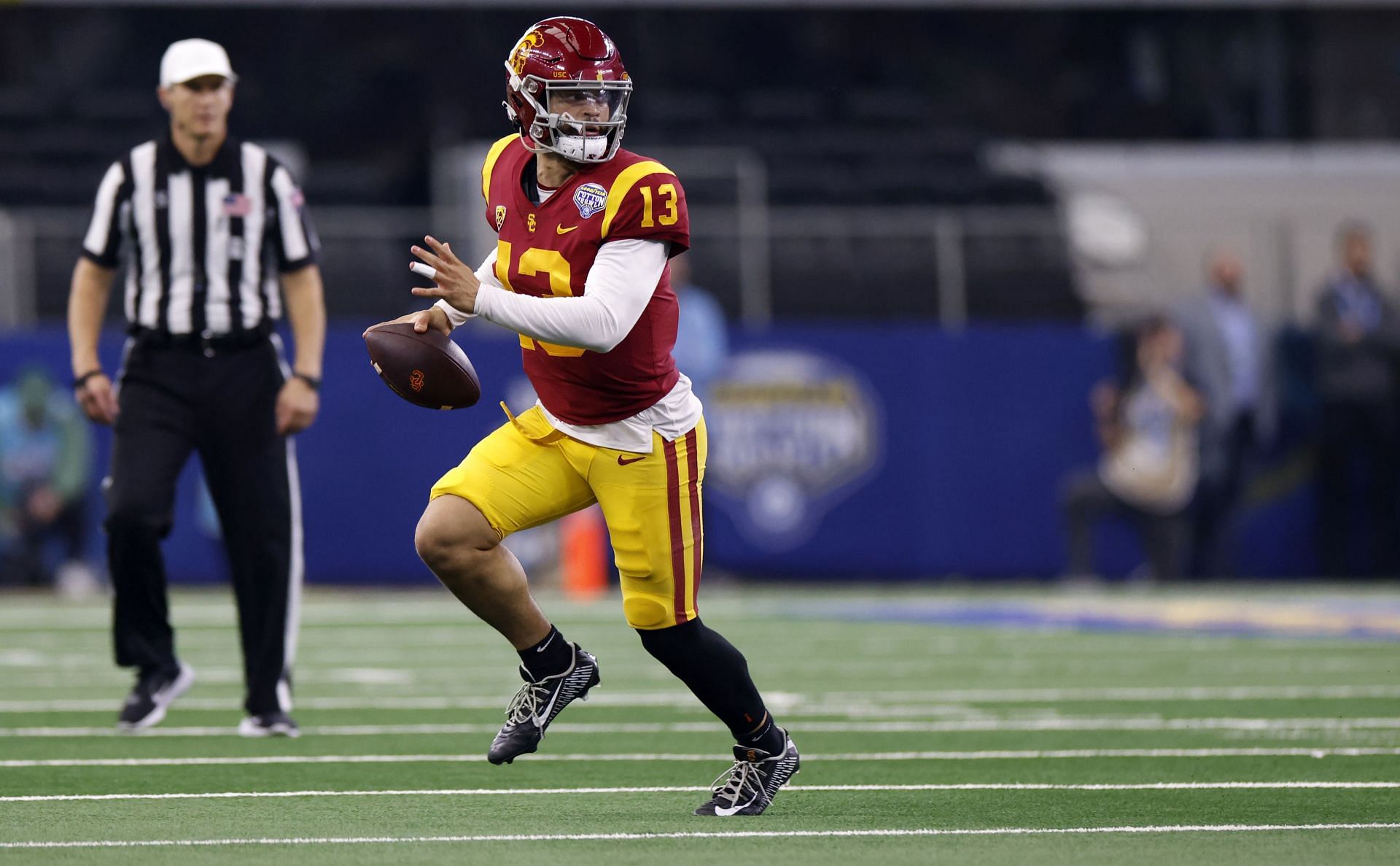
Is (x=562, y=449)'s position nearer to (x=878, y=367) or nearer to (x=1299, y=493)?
(x=878, y=367)

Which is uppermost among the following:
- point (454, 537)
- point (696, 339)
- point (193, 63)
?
point (193, 63)

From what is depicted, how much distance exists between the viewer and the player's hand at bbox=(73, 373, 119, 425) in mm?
6488

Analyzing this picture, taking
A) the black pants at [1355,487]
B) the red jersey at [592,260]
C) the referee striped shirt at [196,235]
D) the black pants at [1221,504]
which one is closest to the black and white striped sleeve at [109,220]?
the referee striped shirt at [196,235]

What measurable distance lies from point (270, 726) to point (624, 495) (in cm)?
185

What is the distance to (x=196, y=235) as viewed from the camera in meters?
6.50

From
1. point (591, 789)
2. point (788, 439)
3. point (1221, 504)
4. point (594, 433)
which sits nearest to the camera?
point (594, 433)

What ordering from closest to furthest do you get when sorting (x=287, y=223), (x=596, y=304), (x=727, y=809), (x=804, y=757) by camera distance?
(x=596, y=304), (x=727, y=809), (x=804, y=757), (x=287, y=223)

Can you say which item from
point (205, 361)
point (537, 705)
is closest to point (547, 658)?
point (537, 705)

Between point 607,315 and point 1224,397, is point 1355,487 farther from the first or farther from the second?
point 607,315

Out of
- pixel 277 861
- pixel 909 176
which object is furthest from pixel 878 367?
pixel 277 861

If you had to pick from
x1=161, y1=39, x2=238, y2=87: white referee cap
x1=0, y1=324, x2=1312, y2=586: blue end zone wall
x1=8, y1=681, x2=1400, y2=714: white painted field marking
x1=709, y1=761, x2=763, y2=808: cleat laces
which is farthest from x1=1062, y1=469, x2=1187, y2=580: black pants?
x1=709, y1=761, x2=763, y2=808: cleat laces

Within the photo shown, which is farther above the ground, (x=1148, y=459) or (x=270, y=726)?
(x=270, y=726)

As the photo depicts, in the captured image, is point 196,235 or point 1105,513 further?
point 1105,513

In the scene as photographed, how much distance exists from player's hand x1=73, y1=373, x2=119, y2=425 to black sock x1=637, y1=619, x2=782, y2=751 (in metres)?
2.20
